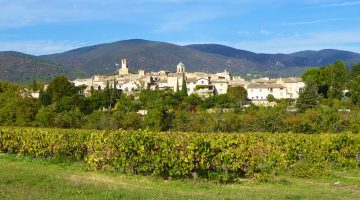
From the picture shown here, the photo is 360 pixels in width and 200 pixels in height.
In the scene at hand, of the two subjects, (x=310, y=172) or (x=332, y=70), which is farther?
(x=332, y=70)

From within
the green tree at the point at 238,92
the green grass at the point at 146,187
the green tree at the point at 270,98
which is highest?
the green grass at the point at 146,187

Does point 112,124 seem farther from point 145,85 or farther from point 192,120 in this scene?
point 145,85

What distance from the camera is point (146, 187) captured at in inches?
459

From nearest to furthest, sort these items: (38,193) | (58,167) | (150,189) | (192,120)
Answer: (38,193), (150,189), (58,167), (192,120)

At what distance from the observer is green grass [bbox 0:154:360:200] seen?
10016 mm

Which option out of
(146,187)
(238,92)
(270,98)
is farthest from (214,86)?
(146,187)

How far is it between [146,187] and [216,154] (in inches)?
103

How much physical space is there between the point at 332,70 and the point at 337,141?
76156 mm

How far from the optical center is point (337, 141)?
16.4m

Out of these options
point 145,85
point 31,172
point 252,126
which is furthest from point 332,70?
point 31,172

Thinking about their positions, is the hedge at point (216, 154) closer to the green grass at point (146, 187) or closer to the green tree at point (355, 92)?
the green grass at point (146, 187)

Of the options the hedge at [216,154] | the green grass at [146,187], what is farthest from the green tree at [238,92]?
the green grass at [146,187]

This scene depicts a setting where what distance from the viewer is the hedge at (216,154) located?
13.2m

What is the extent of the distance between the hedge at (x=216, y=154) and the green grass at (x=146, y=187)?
1.50ft
